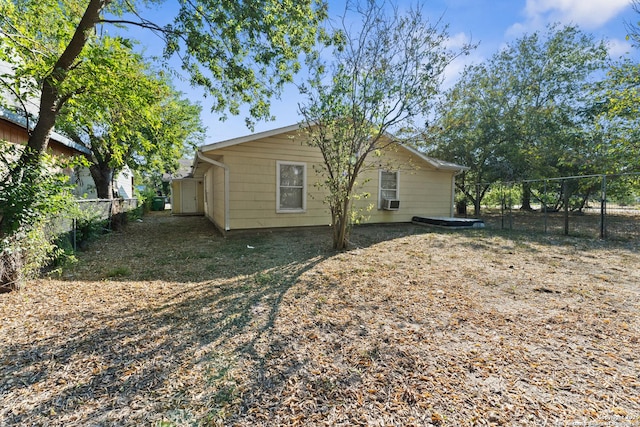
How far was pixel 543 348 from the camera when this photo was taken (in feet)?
8.20

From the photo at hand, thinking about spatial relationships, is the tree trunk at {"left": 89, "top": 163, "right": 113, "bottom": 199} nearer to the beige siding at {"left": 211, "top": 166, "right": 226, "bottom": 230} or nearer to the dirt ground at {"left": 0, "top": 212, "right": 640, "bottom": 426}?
the beige siding at {"left": 211, "top": 166, "right": 226, "bottom": 230}

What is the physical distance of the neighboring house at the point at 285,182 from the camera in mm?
7656

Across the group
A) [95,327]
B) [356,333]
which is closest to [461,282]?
[356,333]

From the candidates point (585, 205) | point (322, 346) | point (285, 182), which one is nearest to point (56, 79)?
point (322, 346)

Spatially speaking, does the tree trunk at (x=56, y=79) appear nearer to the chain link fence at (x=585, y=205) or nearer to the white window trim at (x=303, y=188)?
the white window trim at (x=303, y=188)

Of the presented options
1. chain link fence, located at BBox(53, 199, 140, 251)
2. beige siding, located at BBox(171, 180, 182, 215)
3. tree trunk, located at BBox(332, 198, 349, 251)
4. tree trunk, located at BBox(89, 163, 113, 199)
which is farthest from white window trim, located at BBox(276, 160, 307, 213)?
beige siding, located at BBox(171, 180, 182, 215)

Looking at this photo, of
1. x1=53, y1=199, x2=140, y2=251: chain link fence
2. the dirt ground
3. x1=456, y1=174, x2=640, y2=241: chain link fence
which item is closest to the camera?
the dirt ground

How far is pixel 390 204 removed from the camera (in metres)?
9.87

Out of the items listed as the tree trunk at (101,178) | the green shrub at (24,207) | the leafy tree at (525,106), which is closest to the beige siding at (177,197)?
the tree trunk at (101,178)

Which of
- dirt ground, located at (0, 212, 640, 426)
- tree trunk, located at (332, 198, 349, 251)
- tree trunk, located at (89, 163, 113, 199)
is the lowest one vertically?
dirt ground, located at (0, 212, 640, 426)

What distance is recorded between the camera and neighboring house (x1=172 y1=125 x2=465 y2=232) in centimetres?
766

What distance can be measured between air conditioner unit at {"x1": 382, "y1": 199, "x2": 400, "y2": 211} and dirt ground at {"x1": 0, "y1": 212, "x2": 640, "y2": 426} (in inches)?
196

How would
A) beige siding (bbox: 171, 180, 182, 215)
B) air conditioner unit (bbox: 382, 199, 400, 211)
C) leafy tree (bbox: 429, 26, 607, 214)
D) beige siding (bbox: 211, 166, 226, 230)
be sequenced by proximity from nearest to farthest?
beige siding (bbox: 211, 166, 226, 230), air conditioner unit (bbox: 382, 199, 400, 211), leafy tree (bbox: 429, 26, 607, 214), beige siding (bbox: 171, 180, 182, 215)

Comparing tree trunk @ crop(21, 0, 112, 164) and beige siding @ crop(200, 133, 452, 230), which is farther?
beige siding @ crop(200, 133, 452, 230)
